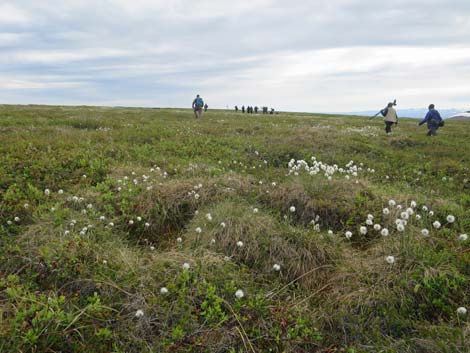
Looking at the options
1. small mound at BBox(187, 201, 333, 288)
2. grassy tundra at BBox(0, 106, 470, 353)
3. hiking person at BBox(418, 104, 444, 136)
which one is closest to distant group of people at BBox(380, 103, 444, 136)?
hiking person at BBox(418, 104, 444, 136)

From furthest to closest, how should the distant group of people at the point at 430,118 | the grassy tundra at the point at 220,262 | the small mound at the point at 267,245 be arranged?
1. the distant group of people at the point at 430,118
2. the small mound at the point at 267,245
3. the grassy tundra at the point at 220,262

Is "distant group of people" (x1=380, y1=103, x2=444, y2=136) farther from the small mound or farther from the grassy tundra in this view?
the small mound

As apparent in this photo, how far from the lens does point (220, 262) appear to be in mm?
4367

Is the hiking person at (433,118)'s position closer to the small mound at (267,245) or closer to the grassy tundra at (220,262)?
the grassy tundra at (220,262)

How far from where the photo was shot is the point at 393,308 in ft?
12.2

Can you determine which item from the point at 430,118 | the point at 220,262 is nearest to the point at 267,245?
Result: the point at 220,262

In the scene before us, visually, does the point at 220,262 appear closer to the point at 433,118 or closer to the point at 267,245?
the point at 267,245

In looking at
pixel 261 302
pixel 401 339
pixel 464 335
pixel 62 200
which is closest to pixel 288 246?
pixel 261 302

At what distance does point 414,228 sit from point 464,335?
84.4 inches

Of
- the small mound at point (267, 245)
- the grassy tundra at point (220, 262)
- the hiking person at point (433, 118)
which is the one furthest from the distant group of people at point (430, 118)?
the small mound at point (267, 245)

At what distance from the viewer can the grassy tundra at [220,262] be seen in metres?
3.35

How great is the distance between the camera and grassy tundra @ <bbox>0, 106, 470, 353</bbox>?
3.35 metres

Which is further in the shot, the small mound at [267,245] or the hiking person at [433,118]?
the hiking person at [433,118]

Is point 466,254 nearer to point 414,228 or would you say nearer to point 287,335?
point 414,228
